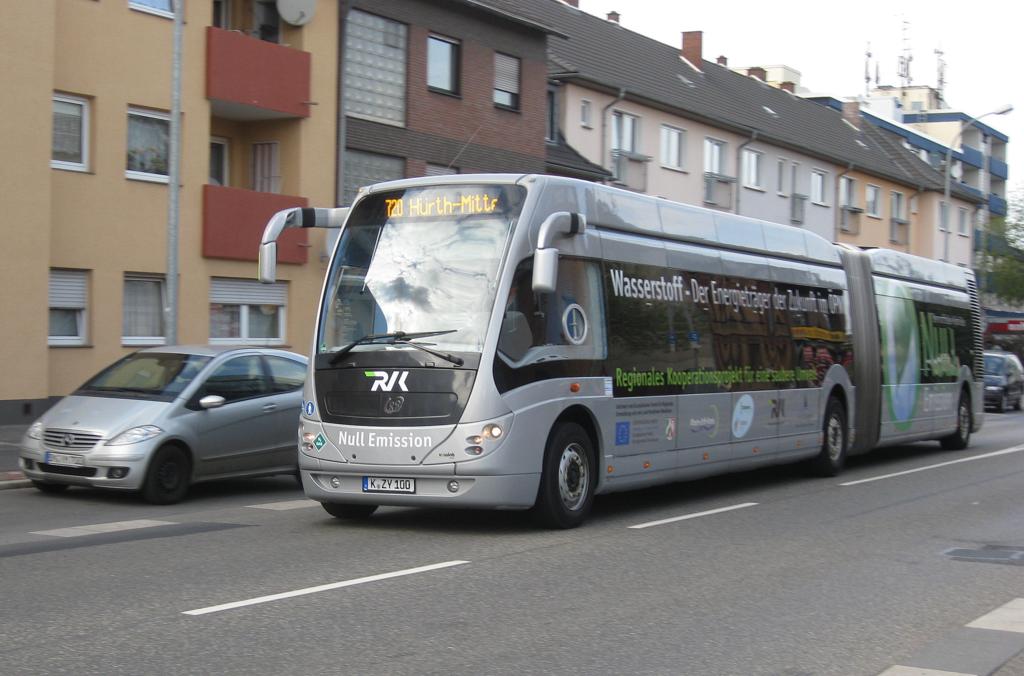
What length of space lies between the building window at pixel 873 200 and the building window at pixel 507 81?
26.9 metres

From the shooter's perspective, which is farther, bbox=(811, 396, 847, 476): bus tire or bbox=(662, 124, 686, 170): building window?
bbox=(662, 124, 686, 170): building window

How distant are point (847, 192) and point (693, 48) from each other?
9.75 metres

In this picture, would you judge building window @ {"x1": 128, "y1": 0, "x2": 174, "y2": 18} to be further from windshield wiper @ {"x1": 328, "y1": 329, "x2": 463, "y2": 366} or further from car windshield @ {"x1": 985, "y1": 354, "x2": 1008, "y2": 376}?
car windshield @ {"x1": 985, "y1": 354, "x2": 1008, "y2": 376}

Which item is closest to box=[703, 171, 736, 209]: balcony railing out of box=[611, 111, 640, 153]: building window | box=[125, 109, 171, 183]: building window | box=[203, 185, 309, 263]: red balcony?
box=[611, 111, 640, 153]: building window

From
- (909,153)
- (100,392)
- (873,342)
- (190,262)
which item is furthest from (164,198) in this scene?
(909,153)

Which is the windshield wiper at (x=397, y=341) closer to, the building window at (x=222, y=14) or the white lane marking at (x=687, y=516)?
the white lane marking at (x=687, y=516)

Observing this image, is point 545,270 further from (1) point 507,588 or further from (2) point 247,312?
(2) point 247,312

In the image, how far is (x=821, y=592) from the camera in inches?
324

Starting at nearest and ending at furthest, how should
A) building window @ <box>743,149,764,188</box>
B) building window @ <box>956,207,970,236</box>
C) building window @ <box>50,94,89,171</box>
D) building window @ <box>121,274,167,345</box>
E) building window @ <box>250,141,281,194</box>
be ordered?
building window @ <box>50,94,89,171</box> < building window @ <box>121,274,167,345</box> < building window @ <box>250,141,281,194</box> < building window @ <box>743,149,764,188</box> < building window @ <box>956,207,970,236</box>

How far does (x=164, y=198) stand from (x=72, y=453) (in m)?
11.4

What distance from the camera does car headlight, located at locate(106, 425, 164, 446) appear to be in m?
12.4

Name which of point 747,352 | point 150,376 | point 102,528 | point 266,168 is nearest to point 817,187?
point 266,168

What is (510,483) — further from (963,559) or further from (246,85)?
(246,85)

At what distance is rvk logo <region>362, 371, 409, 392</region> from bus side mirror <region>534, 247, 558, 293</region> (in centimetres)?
149
